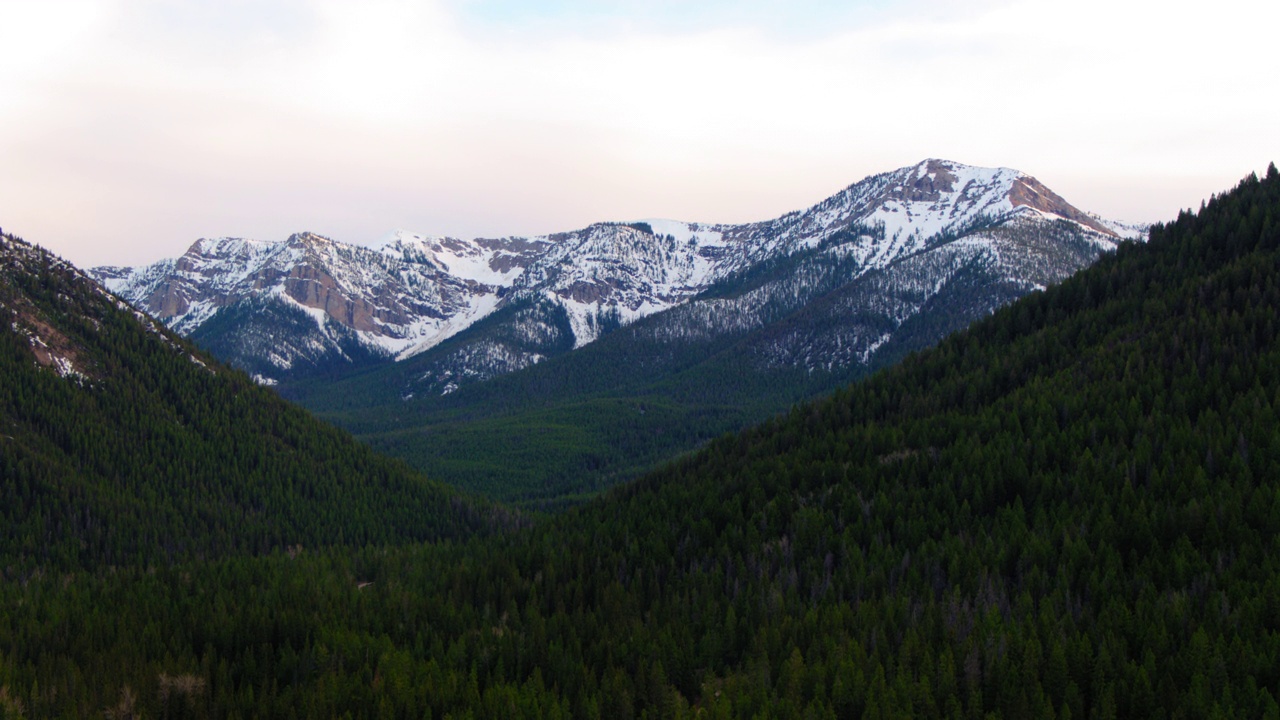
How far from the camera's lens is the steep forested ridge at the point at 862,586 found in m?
56.9

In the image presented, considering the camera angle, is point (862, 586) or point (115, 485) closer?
point (862, 586)

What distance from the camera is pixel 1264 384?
338 feet

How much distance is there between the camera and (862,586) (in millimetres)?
79750

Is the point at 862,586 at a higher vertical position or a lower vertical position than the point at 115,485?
lower

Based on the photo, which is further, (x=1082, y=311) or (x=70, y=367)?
(x=70, y=367)

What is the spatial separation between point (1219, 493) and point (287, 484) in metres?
179

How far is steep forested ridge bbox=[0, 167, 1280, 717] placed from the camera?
187 ft

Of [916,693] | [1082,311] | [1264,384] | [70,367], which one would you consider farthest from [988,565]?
[70,367]

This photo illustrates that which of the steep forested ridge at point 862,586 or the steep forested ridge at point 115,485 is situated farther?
the steep forested ridge at point 115,485

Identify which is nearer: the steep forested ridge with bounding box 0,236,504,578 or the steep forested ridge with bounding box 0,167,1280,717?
the steep forested ridge with bounding box 0,167,1280,717

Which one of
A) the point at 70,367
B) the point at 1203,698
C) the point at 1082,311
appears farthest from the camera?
the point at 70,367

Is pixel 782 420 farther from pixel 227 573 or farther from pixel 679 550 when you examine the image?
pixel 227 573

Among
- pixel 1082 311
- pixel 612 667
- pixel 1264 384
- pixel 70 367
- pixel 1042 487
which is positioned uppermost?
pixel 70 367

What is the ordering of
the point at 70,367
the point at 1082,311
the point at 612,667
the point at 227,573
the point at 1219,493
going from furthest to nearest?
the point at 70,367 → the point at 1082,311 → the point at 227,573 → the point at 1219,493 → the point at 612,667
